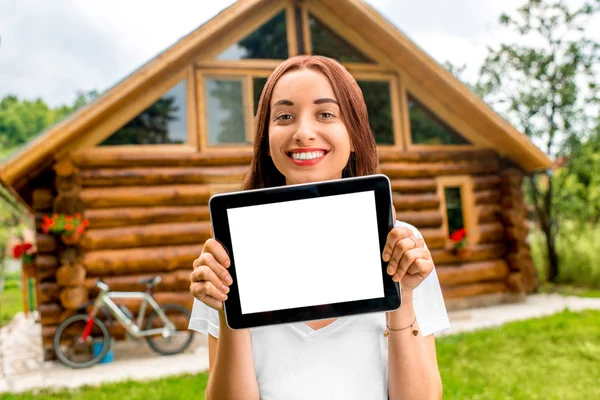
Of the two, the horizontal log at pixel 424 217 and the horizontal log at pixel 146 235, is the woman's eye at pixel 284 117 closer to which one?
the horizontal log at pixel 146 235

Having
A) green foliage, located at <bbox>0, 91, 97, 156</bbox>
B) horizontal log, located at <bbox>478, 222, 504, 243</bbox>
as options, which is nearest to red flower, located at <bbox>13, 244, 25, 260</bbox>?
horizontal log, located at <bbox>478, 222, 504, 243</bbox>

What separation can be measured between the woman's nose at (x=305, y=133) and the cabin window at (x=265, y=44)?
7.37 meters

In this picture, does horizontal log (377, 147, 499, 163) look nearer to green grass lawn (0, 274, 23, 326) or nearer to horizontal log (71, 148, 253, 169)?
horizontal log (71, 148, 253, 169)

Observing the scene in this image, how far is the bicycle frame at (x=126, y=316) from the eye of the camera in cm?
699

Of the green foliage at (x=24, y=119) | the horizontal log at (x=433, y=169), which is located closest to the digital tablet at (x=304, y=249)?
the horizontal log at (x=433, y=169)

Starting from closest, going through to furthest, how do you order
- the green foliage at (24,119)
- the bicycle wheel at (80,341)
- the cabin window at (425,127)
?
1. the bicycle wheel at (80,341)
2. the cabin window at (425,127)
3. the green foliage at (24,119)

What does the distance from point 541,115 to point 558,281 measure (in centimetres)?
395

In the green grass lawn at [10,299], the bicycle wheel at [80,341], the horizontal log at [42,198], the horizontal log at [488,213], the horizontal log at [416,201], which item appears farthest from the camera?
the green grass lawn at [10,299]

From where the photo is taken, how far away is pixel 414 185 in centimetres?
937

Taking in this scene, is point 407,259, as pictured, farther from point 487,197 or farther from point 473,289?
point 487,197

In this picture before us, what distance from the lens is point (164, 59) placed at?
7.27 meters

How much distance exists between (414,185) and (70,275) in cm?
591

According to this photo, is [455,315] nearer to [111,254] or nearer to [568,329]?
[568,329]

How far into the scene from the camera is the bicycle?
6.94 m
